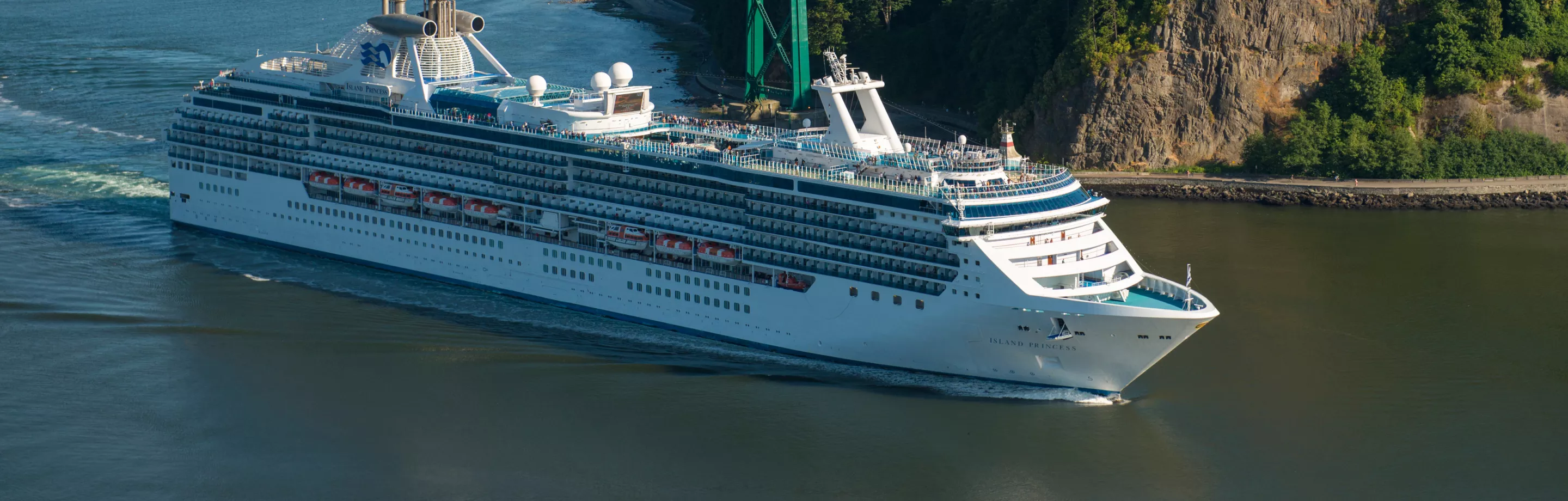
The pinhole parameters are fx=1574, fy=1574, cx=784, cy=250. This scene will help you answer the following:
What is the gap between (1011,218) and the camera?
1703 inches

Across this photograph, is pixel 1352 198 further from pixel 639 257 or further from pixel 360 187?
pixel 360 187

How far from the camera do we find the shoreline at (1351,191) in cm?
6719

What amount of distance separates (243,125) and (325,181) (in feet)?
16.7

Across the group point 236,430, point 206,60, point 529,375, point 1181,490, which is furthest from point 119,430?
point 206,60

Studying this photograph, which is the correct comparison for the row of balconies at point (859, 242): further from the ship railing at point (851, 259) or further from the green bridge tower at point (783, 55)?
the green bridge tower at point (783, 55)

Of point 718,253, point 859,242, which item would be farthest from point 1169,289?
point 718,253

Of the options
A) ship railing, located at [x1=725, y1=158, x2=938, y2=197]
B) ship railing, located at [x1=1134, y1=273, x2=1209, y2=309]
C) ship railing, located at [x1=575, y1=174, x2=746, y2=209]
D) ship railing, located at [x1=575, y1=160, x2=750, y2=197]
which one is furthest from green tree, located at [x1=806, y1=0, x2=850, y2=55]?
ship railing, located at [x1=1134, y1=273, x2=1209, y2=309]

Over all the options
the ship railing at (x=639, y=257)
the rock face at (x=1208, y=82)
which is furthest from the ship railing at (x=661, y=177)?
the rock face at (x=1208, y=82)

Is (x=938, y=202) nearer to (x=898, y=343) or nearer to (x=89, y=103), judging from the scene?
(x=898, y=343)

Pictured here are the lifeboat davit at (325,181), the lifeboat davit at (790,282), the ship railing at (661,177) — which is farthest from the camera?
the lifeboat davit at (325,181)

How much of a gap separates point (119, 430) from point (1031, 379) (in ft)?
81.2

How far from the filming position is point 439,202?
2147 inches

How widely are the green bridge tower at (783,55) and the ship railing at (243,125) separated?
32934 millimetres

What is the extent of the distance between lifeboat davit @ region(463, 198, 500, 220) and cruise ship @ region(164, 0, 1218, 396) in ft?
0.28
